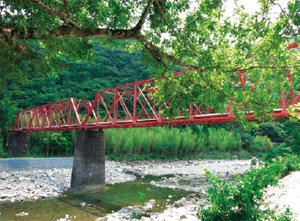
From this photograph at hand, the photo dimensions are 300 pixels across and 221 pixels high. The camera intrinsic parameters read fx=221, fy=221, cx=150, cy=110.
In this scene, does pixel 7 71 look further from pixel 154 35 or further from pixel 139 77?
pixel 139 77

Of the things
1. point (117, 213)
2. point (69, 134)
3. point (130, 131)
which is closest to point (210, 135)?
point (130, 131)

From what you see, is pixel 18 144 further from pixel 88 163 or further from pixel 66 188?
pixel 88 163

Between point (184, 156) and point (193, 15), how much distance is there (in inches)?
1231

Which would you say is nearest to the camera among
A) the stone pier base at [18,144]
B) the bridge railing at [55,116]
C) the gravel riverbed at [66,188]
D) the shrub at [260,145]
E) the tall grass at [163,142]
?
the gravel riverbed at [66,188]

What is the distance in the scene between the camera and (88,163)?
14391 millimetres

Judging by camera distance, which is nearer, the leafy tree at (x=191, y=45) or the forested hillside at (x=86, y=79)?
the leafy tree at (x=191, y=45)

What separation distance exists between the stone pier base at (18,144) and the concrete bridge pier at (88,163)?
15.9 metres

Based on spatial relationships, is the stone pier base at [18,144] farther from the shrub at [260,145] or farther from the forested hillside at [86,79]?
the shrub at [260,145]

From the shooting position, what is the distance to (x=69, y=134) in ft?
98.2

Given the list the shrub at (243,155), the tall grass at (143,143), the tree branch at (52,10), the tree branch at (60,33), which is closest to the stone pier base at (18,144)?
the tall grass at (143,143)

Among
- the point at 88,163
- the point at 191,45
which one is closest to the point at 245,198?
the point at 191,45

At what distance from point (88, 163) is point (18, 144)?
17.2m

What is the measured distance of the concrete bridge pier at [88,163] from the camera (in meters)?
13.9


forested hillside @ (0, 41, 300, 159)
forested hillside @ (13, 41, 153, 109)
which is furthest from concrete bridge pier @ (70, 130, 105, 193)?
forested hillside @ (13, 41, 153, 109)
